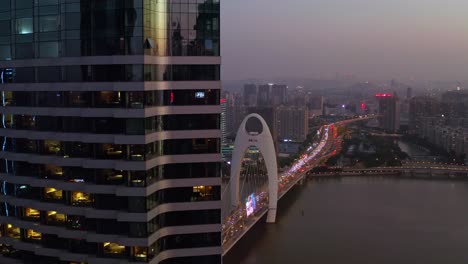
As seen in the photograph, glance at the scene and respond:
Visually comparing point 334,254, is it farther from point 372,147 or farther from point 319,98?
point 319,98

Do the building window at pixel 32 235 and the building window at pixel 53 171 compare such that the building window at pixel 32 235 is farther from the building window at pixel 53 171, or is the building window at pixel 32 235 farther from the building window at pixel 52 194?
the building window at pixel 53 171

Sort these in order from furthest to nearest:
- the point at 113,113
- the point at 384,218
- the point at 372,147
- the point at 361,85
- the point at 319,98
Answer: the point at 361,85 → the point at 319,98 → the point at 372,147 → the point at 384,218 → the point at 113,113

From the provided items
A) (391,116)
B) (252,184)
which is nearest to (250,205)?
(252,184)

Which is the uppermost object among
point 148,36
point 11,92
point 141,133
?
point 148,36

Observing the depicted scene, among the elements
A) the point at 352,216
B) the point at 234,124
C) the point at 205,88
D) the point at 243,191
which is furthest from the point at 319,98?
the point at 205,88

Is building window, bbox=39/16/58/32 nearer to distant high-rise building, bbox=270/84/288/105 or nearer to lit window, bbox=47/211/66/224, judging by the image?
lit window, bbox=47/211/66/224

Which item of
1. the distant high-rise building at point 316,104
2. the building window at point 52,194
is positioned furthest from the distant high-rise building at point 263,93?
the building window at point 52,194

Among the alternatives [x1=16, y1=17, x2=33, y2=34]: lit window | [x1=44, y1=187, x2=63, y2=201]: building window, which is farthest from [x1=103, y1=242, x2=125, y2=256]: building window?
[x1=16, y1=17, x2=33, y2=34]: lit window
